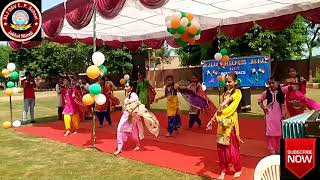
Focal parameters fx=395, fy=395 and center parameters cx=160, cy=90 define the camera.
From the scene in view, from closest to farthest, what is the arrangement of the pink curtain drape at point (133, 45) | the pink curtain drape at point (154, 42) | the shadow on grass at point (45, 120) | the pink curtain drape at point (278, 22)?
1. the pink curtain drape at point (278, 22)
2. the shadow on grass at point (45, 120)
3. the pink curtain drape at point (154, 42)
4. the pink curtain drape at point (133, 45)

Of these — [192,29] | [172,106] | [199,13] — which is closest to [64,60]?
[199,13]

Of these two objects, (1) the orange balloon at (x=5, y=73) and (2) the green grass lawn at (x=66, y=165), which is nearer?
(2) the green grass lawn at (x=66, y=165)

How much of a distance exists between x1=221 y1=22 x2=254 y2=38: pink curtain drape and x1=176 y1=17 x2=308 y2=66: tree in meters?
12.1

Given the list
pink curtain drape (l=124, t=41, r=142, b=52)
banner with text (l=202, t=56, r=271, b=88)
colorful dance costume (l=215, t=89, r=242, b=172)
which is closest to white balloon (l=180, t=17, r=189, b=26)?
colorful dance costume (l=215, t=89, r=242, b=172)

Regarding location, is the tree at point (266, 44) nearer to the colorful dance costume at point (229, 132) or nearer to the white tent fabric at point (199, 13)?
the white tent fabric at point (199, 13)

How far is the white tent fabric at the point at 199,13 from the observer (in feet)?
27.8

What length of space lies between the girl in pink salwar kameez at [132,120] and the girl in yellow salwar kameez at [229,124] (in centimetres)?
235

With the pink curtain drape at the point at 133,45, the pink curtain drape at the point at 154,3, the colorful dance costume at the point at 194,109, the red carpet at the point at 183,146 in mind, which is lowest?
the red carpet at the point at 183,146

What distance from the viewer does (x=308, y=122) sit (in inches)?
109

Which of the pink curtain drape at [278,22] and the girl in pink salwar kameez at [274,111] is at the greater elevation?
the pink curtain drape at [278,22]

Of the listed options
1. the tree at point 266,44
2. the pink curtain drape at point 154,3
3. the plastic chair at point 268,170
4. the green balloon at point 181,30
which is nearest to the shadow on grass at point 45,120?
the pink curtain drape at point 154,3

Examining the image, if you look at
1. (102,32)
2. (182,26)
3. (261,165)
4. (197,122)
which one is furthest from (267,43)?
(261,165)

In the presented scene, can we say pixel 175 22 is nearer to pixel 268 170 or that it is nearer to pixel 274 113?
pixel 274 113

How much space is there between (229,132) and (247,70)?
10.9 m
